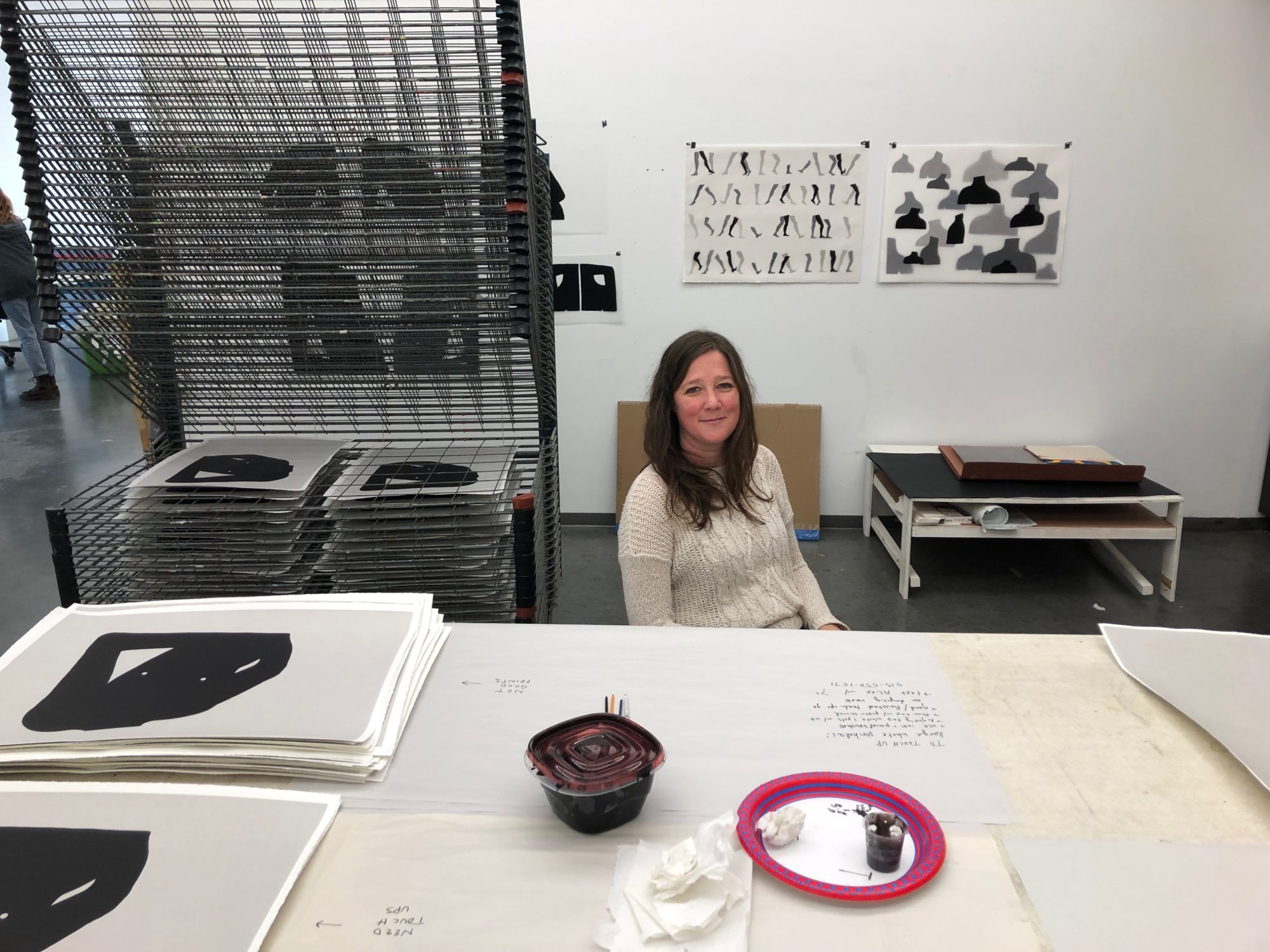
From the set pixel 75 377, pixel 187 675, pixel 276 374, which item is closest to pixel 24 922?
pixel 187 675

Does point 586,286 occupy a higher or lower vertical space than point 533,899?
higher

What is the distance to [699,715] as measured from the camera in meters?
0.90

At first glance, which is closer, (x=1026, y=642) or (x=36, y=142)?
(x=1026, y=642)

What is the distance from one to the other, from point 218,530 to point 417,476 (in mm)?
309

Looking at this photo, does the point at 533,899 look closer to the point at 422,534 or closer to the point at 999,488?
the point at 422,534

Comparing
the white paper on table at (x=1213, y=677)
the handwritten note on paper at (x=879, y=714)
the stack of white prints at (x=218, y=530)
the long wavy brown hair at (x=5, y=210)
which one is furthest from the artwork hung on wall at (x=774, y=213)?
the long wavy brown hair at (x=5, y=210)

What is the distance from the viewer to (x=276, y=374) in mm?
1399

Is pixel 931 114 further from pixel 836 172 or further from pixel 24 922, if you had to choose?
pixel 24 922

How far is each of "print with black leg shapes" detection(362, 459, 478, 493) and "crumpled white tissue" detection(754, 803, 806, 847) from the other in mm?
772

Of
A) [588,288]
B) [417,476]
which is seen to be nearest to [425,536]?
[417,476]

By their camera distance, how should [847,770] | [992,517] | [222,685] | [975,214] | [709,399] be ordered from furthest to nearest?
[975,214] < [992,517] < [709,399] < [222,685] < [847,770]

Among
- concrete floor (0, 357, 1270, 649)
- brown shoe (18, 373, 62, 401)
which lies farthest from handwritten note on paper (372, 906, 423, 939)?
brown shoe (18, 373, 62, 401)

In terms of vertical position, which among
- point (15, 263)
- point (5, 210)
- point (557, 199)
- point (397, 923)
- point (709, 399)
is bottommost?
point (397, 923)

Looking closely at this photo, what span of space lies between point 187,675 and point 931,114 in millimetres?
3203
